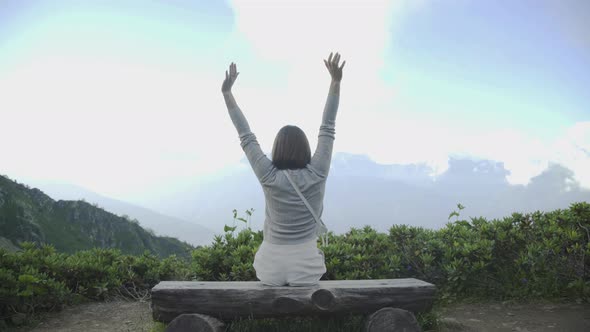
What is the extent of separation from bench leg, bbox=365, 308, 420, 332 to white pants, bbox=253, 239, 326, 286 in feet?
2.54

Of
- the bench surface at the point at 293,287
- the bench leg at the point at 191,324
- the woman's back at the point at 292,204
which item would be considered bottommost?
the bench leg at the point at 191,324

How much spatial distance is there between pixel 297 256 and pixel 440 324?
253 cm

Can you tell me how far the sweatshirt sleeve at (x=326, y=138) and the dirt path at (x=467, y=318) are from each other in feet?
9.84

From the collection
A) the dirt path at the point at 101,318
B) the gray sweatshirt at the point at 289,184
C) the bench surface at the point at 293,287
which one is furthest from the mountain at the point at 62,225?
the gray sweatshirt at the point at 289,184

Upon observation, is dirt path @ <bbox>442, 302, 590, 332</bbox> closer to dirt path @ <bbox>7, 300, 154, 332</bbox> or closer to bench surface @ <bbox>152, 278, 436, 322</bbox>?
bench surface @ <bbox>152, 278, 436, 322</bbox>

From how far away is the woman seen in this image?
442 cm

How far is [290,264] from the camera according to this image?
4.53 meters

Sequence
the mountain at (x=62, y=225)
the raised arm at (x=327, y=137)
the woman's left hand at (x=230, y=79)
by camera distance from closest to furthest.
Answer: the raised arm at (x=327, y=137) → the woman's left hand at (x=230, y=79) → the mountain at (x=62, y=225)

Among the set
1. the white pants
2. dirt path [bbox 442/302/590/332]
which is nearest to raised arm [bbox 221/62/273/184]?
the white pants

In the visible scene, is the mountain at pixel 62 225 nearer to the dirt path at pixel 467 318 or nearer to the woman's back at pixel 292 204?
the dirt path at pixel 467 318

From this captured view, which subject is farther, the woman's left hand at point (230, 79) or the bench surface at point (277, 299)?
the woman's left hand at point (230, 79)

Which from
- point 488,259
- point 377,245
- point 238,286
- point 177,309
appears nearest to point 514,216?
point 488,259

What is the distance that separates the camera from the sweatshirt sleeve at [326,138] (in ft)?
14.8

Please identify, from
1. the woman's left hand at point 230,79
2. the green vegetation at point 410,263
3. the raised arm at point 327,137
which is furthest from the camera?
the green vegetation at point 410,263
